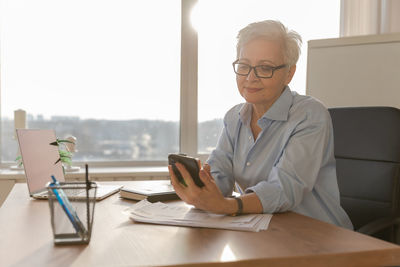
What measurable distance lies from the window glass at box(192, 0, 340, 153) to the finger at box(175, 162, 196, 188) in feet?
6.15

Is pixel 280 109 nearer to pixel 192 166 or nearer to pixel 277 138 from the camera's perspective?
pixel 277 138

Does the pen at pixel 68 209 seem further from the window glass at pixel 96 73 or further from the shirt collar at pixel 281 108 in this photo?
the window glass at pixel 96 73

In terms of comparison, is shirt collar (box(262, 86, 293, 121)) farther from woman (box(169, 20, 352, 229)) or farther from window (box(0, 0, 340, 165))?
window (box(0, 0, 340, 165))

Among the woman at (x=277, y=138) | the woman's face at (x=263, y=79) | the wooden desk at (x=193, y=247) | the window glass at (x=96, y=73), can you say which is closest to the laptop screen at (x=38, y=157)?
the wooden desk at (x=193, y=247)

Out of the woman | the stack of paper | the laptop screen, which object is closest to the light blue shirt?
the woman

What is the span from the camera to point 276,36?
55.9 inches

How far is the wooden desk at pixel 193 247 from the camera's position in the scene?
750 millimetres

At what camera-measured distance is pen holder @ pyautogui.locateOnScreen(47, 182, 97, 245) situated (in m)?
0.84

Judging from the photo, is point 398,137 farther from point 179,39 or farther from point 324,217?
point 179,39

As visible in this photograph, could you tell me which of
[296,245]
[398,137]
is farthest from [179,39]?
[296,245]

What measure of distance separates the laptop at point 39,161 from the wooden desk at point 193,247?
1.22 feet

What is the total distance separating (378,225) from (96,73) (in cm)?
204

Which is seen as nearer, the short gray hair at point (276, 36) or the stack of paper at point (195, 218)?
the stack of paper at point (195, 218)

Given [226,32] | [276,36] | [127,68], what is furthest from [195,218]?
[226,32]
